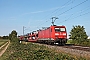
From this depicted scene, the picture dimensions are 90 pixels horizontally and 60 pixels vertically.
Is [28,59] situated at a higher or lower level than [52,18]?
lower

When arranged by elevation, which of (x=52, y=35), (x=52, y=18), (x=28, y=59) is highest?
(x=52, y=18)

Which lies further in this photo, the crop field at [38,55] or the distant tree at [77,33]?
the distant tree at [77,33]

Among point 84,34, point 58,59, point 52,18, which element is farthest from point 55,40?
point 84,34

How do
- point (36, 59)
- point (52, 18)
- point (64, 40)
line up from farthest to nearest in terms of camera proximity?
1. point (52, 18)
2. point (64, 40)
3. point (36, 59)

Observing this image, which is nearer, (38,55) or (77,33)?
(38,55)

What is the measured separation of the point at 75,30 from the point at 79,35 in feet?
10.3

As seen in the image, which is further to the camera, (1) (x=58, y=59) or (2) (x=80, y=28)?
(2) (x=80, y=28)

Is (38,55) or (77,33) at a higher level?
Result: (77,33)

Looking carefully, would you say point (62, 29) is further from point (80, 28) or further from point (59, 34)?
point (80, 28)

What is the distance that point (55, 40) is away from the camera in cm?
3866

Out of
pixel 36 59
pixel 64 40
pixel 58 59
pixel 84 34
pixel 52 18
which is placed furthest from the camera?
pixel 84 34

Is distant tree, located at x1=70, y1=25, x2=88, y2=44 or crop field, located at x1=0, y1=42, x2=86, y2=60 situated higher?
distant tree, located at x1=70, y1=25, x2=88, y2=44

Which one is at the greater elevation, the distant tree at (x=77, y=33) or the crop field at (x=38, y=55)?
the distant tree at (x=77, y=33)

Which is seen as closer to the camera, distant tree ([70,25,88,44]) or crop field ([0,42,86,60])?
crop field ([0,42,86,60])
